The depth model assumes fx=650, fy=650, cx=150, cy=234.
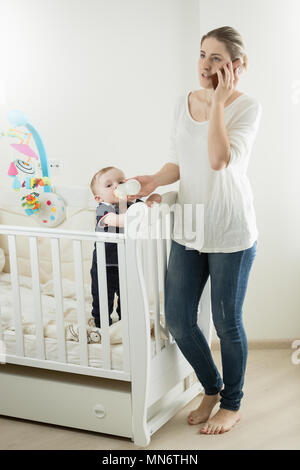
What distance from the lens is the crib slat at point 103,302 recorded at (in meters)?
2.02

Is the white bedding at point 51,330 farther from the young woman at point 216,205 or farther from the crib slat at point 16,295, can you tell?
the young woman at point 216,205

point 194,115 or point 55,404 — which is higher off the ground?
point 194,115

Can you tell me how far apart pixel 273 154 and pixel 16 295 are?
1.20 m

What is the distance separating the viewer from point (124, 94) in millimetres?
2840

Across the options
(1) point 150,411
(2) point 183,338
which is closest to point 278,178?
(2) point 183,338

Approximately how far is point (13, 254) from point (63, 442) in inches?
25.3

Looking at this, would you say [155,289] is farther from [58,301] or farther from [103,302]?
[58,301]

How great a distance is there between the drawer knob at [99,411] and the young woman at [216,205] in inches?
12.8

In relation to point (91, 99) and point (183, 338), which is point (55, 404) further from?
point (91, 99)

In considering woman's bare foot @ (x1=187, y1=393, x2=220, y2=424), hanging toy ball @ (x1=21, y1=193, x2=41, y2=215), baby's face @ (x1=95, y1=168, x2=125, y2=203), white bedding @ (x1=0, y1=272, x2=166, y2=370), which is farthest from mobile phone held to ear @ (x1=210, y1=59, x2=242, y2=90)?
woman's bare foot @ (x1=187, y1=393, x2=220, y2=424)

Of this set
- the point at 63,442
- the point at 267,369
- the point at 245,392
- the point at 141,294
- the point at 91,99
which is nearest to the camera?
the point at 141,294

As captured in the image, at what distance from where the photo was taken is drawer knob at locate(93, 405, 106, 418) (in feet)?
7.02

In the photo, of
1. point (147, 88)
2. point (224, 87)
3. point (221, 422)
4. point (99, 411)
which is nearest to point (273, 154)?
point (147, 88)

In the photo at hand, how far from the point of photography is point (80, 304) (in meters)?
2.10
